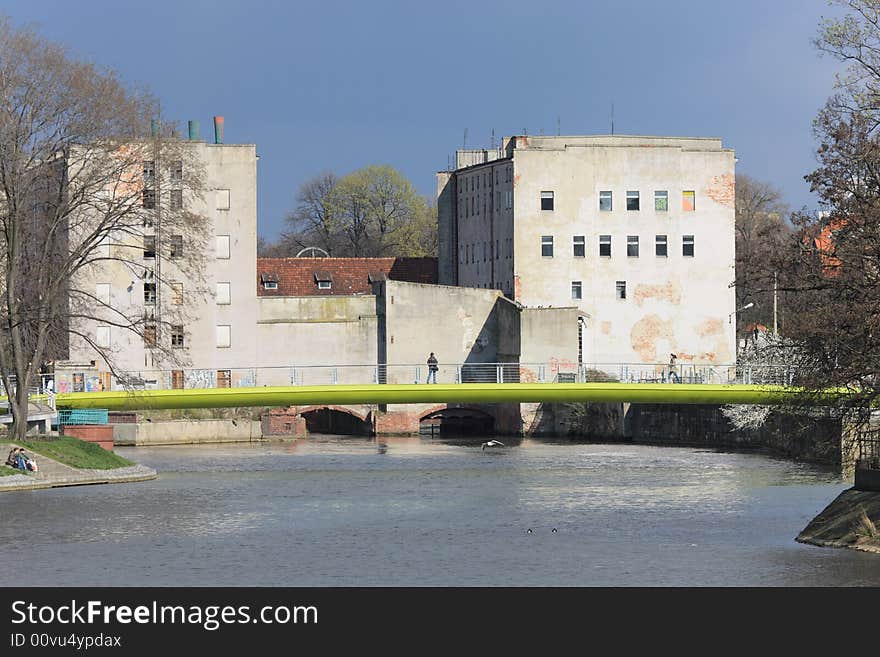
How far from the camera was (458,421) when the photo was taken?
108 m

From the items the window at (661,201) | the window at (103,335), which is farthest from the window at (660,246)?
the window at (103,335)

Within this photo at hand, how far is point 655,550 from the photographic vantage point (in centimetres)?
A: 4566

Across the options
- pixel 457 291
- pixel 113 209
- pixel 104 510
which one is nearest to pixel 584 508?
pixel 104 510

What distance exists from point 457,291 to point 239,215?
1313 cm

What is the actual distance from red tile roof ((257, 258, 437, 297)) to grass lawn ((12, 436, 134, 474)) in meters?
41.8

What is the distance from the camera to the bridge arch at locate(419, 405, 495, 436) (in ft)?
343

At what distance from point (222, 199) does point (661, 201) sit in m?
25.9

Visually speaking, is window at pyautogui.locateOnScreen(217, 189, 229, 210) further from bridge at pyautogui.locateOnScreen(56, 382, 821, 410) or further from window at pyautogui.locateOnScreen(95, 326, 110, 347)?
bridge at pyautogui.locateOnScreen(56, 382, 821, 410)

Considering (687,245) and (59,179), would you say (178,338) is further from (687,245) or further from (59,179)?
(59,179)

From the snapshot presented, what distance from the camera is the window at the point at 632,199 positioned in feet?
357

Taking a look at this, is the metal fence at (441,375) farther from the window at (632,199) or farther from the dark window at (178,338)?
the window at (632,199)

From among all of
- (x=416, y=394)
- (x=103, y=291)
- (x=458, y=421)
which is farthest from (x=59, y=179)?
(x=458, y=421)

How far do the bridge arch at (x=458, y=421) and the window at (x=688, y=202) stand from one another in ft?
56.0
